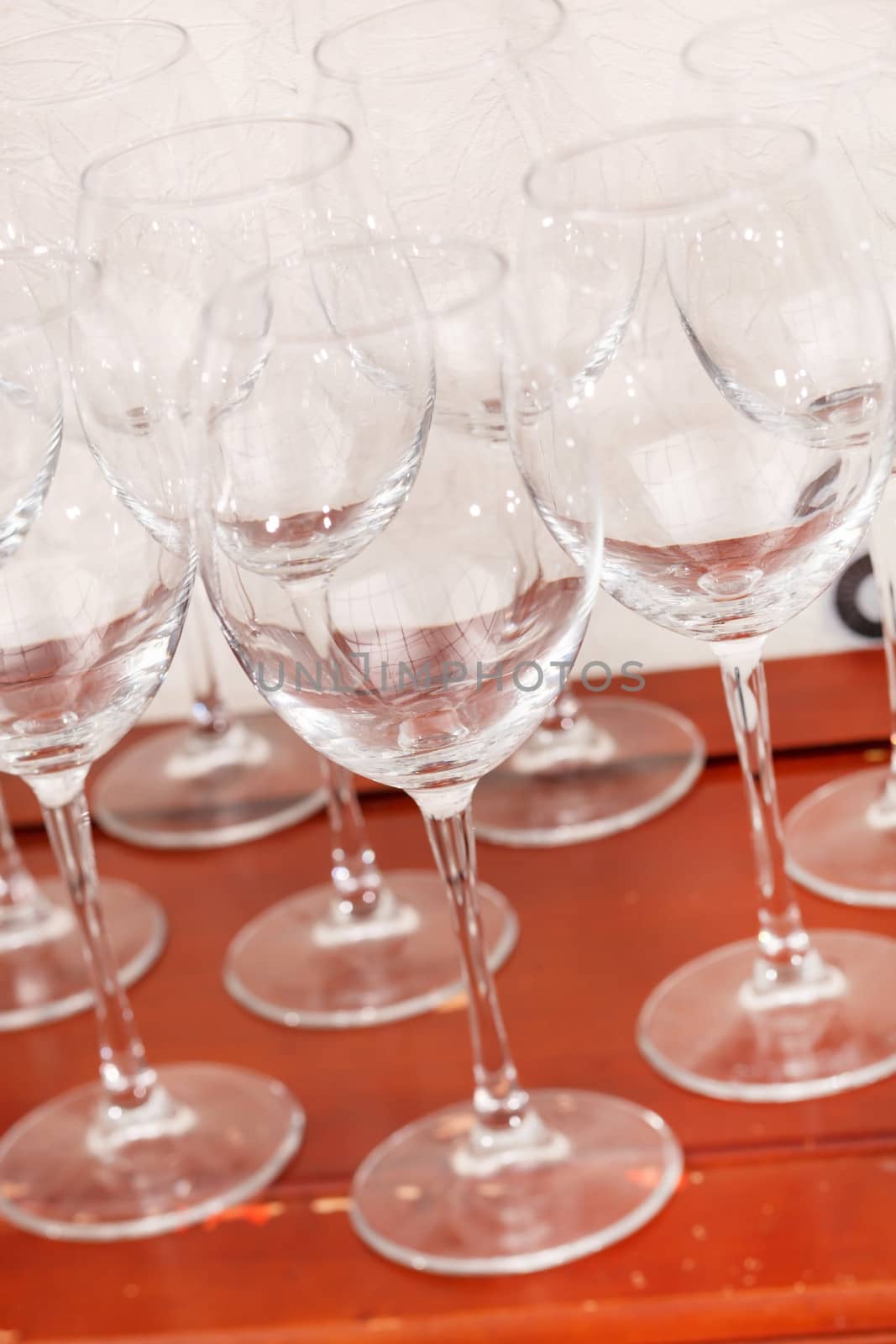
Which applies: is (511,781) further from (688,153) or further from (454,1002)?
(688,153)

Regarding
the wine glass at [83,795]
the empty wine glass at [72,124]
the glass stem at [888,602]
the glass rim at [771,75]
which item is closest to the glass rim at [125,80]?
the empty wine glass at [72,124]

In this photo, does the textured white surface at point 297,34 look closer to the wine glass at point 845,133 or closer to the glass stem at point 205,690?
the wine glass at point 845,133

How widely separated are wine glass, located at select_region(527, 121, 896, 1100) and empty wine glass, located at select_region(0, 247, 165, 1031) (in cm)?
16

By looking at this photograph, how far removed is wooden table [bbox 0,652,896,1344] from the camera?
1.76 feet

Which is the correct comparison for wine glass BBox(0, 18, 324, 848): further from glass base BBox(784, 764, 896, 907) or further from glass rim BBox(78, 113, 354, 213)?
glass base BBox(784, 764, 896, 907)

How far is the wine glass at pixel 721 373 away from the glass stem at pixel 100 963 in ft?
0.72

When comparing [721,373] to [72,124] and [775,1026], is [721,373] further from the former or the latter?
[72,124]

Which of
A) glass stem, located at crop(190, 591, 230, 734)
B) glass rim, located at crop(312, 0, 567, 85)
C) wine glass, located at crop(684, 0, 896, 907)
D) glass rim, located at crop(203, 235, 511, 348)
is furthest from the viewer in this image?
glass stem, located at crop(190, 591, 230, 734)

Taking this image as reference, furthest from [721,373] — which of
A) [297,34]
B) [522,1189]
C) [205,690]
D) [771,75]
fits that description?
[205,690]

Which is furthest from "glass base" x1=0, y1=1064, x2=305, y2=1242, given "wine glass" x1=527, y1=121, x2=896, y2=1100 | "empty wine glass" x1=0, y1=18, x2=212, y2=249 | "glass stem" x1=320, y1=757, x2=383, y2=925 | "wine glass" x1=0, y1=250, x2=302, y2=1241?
"empty wine glass" x1=0, y1=18, x2=212, y2=249

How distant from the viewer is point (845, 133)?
62 centimetres

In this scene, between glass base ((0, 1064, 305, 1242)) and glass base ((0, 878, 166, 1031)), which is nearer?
glass base ((0, 1064, 305, 1242))

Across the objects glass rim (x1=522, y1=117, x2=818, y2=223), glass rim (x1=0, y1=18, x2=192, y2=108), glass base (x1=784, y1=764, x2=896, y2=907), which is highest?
glass rim (x1=0, y1=18, x2=192, y2=108)

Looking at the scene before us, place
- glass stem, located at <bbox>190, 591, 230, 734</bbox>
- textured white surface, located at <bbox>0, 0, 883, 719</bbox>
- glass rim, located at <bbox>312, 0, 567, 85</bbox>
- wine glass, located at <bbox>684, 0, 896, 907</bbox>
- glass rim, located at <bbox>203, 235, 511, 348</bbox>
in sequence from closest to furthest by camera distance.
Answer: glass rim, located at <bbox>203, 235, 511, 348</bbox>
wine glass, located at <bbox>684, 0, 896, 907</bbox>
glass rim, located at <bbox>312, 0, 567, 85</bbox>
textured white surface, located at <bbox>0, 0, 883, 719</bbox>
glass stem, located at <bbox>190, 591, 230, 734</bbox>
